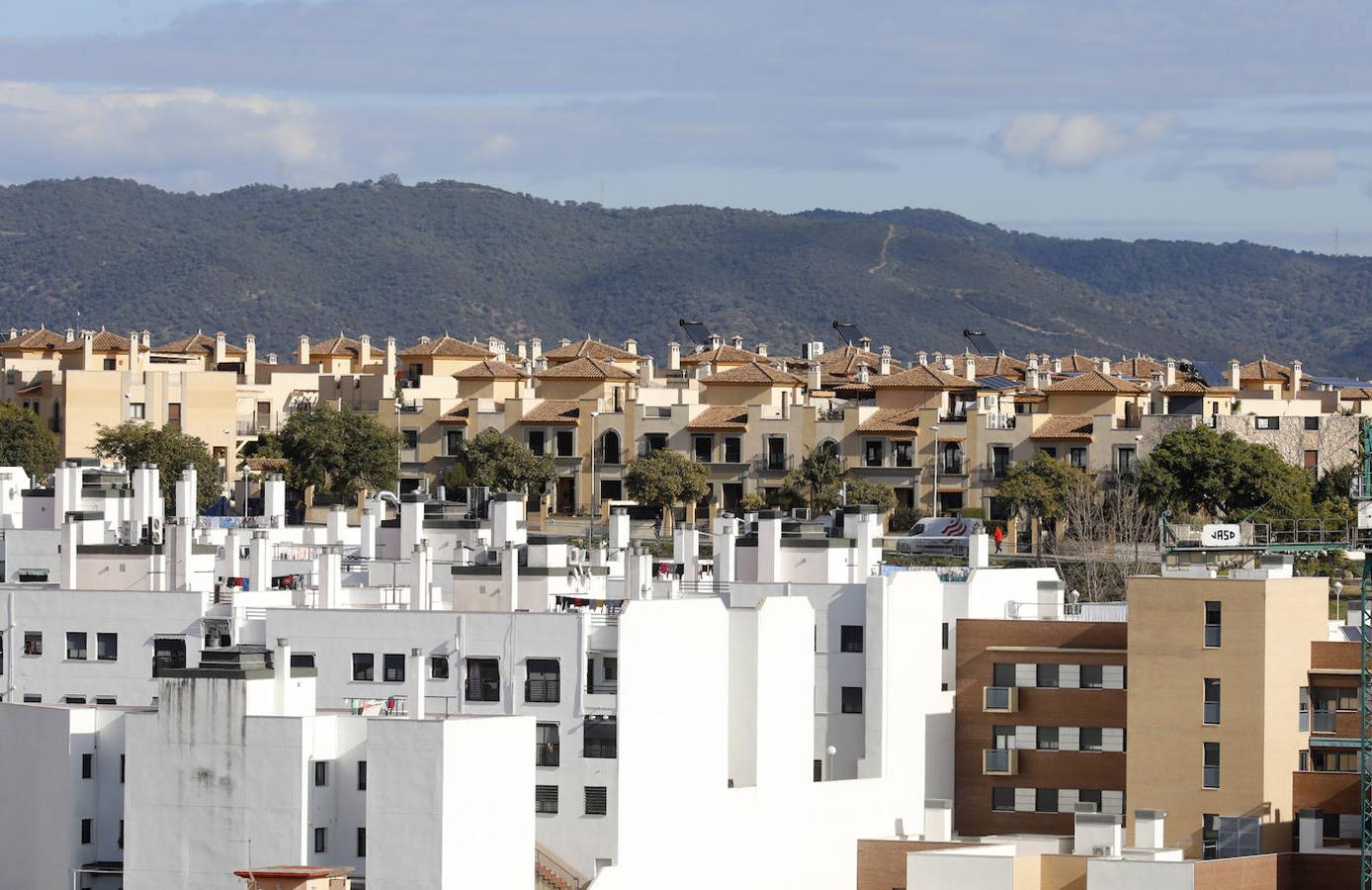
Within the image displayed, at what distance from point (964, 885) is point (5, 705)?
61.2 feet

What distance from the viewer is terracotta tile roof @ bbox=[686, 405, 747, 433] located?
130 m

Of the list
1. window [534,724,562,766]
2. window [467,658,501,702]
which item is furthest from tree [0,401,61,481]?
window [534,724,562,766]

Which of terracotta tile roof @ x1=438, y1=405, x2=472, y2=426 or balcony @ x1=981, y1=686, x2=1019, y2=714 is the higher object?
terracotta tile roof @ x1=438, y1=405, x2=472, y2=426

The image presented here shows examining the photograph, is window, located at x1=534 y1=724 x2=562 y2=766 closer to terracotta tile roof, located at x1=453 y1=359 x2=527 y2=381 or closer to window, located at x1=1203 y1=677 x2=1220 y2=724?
window, located at x1=1203 y1=677 x2=1220 y2=724

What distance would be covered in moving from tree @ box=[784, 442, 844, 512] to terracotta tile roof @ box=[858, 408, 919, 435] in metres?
2.58

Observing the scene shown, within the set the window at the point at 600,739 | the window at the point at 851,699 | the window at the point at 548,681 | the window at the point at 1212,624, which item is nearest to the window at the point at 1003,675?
the window at the point at 851,699

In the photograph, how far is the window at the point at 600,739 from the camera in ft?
181

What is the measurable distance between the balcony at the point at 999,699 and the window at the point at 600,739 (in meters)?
15.1

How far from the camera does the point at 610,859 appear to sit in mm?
55000

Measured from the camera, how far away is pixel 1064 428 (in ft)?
410

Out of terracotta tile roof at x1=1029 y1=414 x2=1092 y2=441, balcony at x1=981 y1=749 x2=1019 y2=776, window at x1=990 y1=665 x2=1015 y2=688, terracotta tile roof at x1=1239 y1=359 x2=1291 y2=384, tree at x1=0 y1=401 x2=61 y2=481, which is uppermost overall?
terracotta tile roof at x1=1239 y1=359 x2=1291 y2=384

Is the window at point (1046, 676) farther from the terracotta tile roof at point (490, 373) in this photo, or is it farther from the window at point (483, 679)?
the terracotta tile roof at point (490, 373)

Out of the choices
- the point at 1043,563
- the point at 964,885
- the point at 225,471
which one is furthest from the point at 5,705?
the point at 225,471

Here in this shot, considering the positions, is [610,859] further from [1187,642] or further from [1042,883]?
[1187,642]
